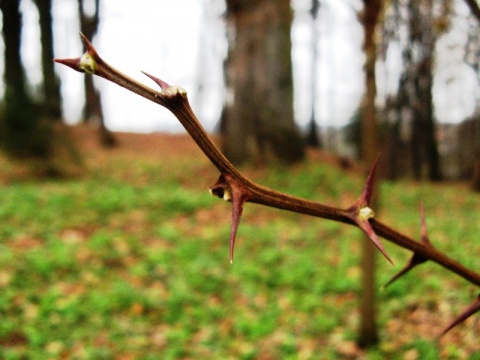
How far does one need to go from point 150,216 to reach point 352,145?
40.6 feet

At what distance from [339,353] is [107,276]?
2794 millimetres

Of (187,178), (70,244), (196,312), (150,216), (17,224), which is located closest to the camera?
(196,312)

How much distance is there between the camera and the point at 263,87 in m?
10.6

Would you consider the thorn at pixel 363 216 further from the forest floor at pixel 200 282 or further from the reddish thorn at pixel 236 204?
the forest floor at pixel 200 282

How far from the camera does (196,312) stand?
4699mm

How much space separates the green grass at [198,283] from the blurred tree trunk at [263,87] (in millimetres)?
2684

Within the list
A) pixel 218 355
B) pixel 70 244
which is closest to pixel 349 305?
pixel 218 355

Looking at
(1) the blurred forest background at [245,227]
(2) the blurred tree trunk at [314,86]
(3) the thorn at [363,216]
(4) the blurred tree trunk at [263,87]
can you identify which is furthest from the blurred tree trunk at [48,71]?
(3) the thorn at [363,216]

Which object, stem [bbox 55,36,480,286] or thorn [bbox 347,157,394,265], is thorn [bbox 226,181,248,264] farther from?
thorn [bbox 347,157,394,265]

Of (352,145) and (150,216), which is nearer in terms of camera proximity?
(150,216)

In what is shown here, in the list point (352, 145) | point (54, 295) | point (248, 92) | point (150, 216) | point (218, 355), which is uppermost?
point (248, 92)

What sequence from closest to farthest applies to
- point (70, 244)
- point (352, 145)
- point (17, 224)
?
point (70, 244) < point (17, 224) < point (352, 145)

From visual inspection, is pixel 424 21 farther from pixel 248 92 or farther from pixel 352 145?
pixel 352 145

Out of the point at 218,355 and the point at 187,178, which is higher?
the point at 187,178
